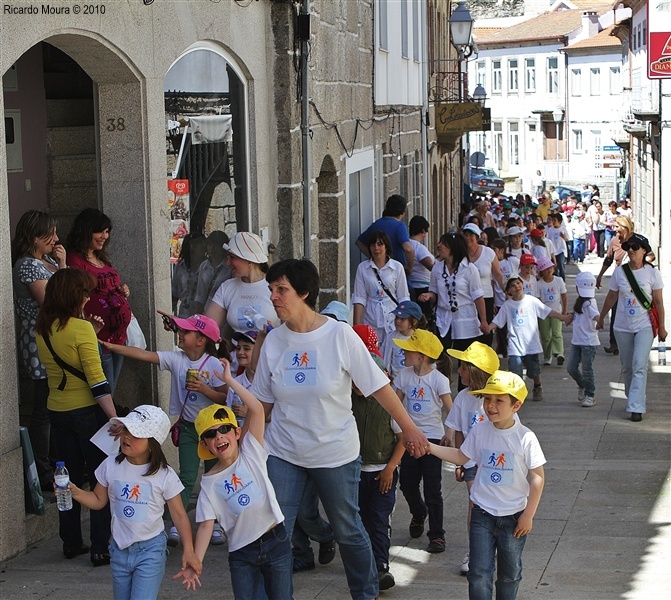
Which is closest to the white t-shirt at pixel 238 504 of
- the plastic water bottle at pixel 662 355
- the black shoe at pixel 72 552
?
the black shoe at pixel 72 552

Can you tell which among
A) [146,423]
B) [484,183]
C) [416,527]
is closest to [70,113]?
[416,527]

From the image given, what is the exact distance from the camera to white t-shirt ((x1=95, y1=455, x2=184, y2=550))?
538 cm

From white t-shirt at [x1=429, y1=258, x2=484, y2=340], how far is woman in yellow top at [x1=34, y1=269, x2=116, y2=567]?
4933 mm

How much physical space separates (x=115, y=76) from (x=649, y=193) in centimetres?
3218

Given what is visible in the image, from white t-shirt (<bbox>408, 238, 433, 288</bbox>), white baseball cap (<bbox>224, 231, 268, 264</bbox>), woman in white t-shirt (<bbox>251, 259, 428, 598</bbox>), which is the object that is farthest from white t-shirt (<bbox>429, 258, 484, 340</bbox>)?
woman in white t-shirt (<bbox>251, 259, 428, 598</bbox>)

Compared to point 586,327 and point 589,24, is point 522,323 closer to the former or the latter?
point 586,327

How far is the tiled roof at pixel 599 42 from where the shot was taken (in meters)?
58.4

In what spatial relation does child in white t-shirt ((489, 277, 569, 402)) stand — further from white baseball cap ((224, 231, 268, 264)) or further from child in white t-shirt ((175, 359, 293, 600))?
child in white t-shirt ((175, 359, 293, 600))

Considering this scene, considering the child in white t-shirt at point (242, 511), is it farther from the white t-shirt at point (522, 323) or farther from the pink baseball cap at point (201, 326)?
the white t-shirt at point (522, 323)

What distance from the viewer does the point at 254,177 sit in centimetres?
1067

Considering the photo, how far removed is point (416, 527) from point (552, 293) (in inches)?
262

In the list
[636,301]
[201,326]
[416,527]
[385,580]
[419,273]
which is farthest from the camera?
[419,273]

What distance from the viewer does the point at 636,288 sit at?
1116 centimetres

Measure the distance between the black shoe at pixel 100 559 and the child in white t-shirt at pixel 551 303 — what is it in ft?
25.9
